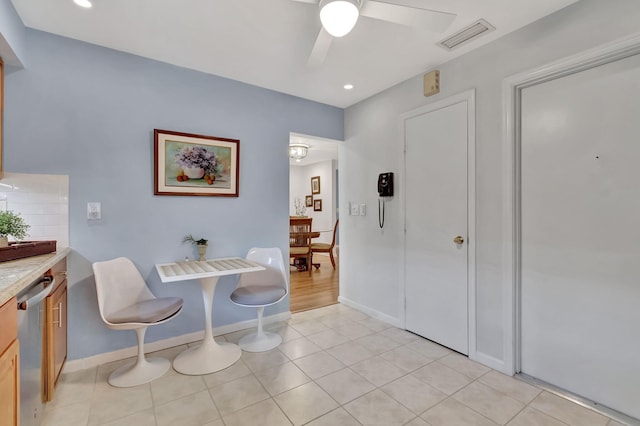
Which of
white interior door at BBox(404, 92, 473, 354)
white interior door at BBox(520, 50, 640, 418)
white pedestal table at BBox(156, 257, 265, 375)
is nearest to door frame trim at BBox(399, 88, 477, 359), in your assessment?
white interior door at BBox(404, 92, 473, 354)

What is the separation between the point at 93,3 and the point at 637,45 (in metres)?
3.11

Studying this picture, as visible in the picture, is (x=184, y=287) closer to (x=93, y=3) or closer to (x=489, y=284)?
(x=93, y=3)

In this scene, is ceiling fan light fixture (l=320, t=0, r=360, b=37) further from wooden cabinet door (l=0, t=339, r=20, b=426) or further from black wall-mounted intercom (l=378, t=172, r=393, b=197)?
wooden cabinet door (l=0, t=339, r=20, b=426)

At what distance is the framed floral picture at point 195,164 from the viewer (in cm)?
250

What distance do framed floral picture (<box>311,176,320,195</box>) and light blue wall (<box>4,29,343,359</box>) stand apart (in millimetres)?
4828

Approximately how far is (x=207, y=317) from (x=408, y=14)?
2435mm

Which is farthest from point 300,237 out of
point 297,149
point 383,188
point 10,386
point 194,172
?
point 10,386

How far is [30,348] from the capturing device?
53.2 inches

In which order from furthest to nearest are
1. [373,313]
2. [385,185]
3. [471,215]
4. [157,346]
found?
[373,313] → [385,185] → [157,346] → [471,215]

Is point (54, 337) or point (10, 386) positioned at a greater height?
point (10, 386)

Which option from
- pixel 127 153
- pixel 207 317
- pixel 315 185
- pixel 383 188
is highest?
pixel 315 185

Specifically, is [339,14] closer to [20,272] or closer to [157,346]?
[20,272]

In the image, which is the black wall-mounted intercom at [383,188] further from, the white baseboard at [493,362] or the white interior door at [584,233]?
the white baseboard at [493,362]

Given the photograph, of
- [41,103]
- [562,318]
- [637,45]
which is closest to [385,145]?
[637,45]
